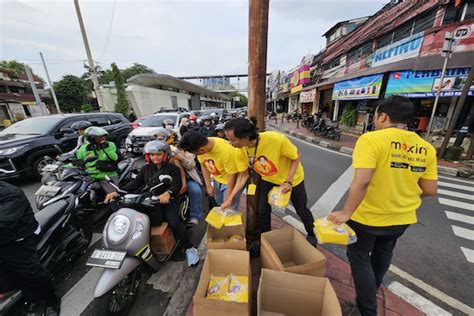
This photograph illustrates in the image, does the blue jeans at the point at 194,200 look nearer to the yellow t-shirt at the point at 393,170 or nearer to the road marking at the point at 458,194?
the yellow t-shirt at the point at 393,170

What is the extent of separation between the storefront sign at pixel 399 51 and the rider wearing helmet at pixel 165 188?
36.6ft

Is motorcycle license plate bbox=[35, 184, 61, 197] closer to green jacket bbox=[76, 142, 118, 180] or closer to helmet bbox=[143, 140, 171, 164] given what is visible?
green jacket bbox=[76, 142, 118, 180]

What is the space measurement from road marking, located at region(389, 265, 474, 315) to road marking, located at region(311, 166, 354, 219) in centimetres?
136

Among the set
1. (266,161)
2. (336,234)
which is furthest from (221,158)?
(336,234)

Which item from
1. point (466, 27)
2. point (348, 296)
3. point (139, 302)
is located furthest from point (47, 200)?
point (466, 27)

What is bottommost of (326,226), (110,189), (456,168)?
(456,168)

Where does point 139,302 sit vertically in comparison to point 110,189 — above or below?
below

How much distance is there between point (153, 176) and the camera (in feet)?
7.55

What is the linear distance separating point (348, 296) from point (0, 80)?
38763 mm

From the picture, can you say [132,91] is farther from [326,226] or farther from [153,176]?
[326,226]

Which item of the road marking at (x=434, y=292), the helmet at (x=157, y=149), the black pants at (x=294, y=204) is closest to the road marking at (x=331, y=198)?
the black pants at (x=294, y=204)

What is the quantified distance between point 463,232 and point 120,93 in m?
23.2

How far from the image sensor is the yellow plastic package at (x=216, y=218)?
6.22 feet

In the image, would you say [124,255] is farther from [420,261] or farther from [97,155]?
[420,261]
